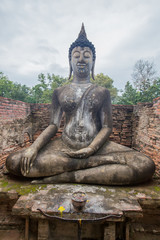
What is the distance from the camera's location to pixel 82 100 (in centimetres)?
301

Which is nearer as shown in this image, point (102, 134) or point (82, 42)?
point (102, 134)

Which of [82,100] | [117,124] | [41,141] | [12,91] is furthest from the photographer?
[12,91]

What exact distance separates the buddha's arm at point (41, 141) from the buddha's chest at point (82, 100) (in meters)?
0.34

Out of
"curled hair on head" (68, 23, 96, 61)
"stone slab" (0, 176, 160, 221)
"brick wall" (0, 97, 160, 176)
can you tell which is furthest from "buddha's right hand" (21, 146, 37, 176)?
"curled hair on head" (68, 23, 96, 61)

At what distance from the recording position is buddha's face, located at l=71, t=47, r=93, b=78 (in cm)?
323

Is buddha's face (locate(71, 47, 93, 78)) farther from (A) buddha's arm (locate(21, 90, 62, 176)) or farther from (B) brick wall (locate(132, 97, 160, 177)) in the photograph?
(B) brick wall (locate(132, 97, 160, 177))

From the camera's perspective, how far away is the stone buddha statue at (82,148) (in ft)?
7.61

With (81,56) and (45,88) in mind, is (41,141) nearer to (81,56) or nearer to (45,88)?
(81,56)

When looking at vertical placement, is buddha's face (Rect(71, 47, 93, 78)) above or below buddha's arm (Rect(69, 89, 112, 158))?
above

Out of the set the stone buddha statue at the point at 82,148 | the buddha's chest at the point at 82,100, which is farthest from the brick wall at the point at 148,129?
the buddha's chest at the point at 82,100

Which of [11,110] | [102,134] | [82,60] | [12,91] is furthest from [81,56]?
[12,91]

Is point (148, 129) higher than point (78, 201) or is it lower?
higher

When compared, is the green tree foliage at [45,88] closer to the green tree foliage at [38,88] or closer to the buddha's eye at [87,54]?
the green tree foliage at [38,88]

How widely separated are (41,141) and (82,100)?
3.67ft
